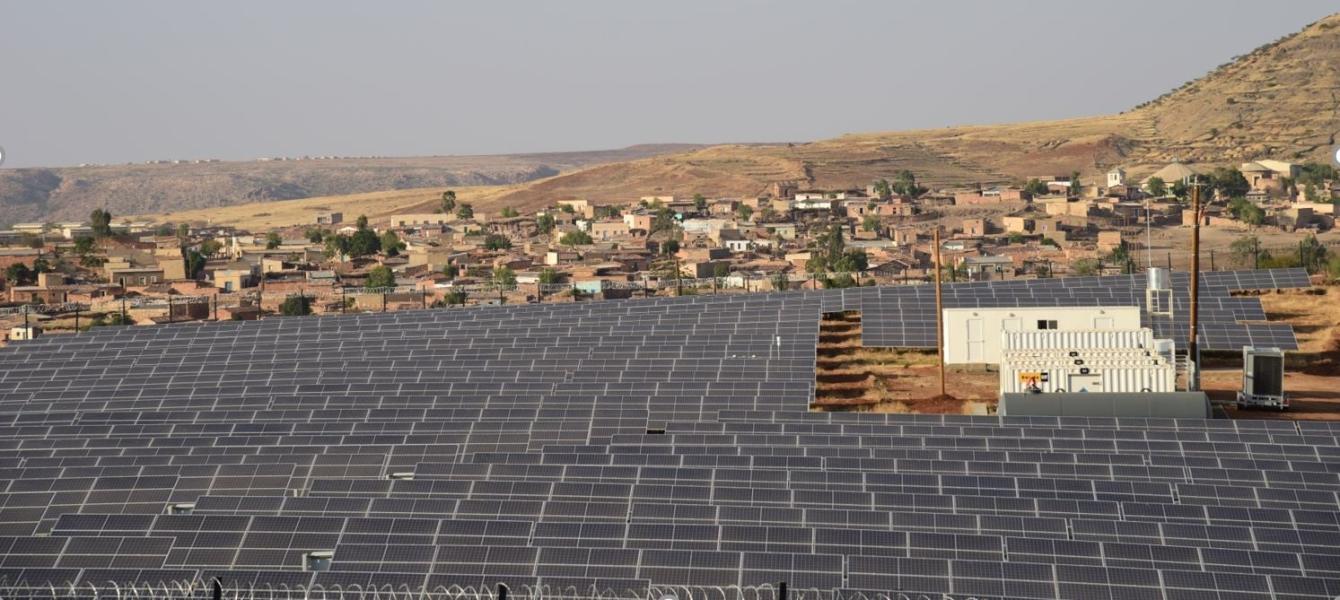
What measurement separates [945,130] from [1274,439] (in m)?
170

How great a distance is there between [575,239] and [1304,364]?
229 feet

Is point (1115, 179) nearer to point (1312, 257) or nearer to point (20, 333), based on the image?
point (1312, 257)

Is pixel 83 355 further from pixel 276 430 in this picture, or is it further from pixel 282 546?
pixel 282 546

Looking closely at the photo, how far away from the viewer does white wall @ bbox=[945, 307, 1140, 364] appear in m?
36.6

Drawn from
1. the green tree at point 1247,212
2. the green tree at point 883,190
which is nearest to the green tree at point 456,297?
the green tree at point 1247,212

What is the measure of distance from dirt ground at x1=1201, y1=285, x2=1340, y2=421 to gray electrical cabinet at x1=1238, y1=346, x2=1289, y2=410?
24 cm

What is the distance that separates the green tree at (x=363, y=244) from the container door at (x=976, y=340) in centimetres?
6862

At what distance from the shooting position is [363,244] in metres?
102

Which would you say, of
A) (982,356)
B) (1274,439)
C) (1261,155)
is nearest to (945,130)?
(1261,155)

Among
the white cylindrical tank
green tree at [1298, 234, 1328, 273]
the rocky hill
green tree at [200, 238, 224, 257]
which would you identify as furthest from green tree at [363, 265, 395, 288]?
the rocky hill

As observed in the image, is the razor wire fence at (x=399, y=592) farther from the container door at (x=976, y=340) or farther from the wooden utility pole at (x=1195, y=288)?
the container door at (x=976, y=340)

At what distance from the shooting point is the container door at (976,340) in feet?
122

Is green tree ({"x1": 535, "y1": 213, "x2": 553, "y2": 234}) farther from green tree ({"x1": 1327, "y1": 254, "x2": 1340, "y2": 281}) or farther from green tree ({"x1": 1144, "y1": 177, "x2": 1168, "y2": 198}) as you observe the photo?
green tree ({"x1": 1327, "y1": 254, "x2": 1340, "y2": 281})

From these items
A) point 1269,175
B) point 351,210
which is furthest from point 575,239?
point 351,210
